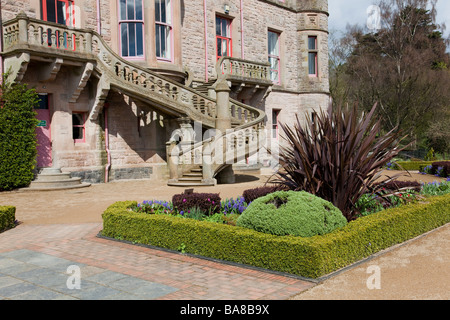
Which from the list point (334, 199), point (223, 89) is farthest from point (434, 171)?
point (334, 199)

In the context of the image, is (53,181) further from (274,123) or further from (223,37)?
(274,123)

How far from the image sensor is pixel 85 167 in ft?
52.9

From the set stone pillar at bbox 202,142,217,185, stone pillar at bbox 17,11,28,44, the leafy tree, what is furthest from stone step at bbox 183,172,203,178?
the leafy tree

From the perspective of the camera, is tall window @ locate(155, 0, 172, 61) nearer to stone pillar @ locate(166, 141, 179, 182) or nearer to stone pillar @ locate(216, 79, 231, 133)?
stone pillar @ locate(216, 79, 231, 133)

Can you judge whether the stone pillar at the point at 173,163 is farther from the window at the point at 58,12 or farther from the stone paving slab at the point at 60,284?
the stone paving slab at the point at 60,284

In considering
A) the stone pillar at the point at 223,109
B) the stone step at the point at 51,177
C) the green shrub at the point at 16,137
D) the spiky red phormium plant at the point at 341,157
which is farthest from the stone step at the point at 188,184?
the spiky red phormium plant at the point at 341,157

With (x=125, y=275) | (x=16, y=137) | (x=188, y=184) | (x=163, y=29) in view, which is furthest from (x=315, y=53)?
(x=125, y=275)

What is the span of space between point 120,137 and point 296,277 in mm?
13352

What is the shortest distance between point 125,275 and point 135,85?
11.3m

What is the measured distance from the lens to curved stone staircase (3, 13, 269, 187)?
45.5 ft

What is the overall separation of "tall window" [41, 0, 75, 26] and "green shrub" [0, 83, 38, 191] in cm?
299

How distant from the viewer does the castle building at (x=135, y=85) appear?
14773mm

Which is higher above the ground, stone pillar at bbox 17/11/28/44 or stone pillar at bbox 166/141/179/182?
stone pillar at bbox 17/11/28/44

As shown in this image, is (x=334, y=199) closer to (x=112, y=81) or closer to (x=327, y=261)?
(x=327, y=261)
